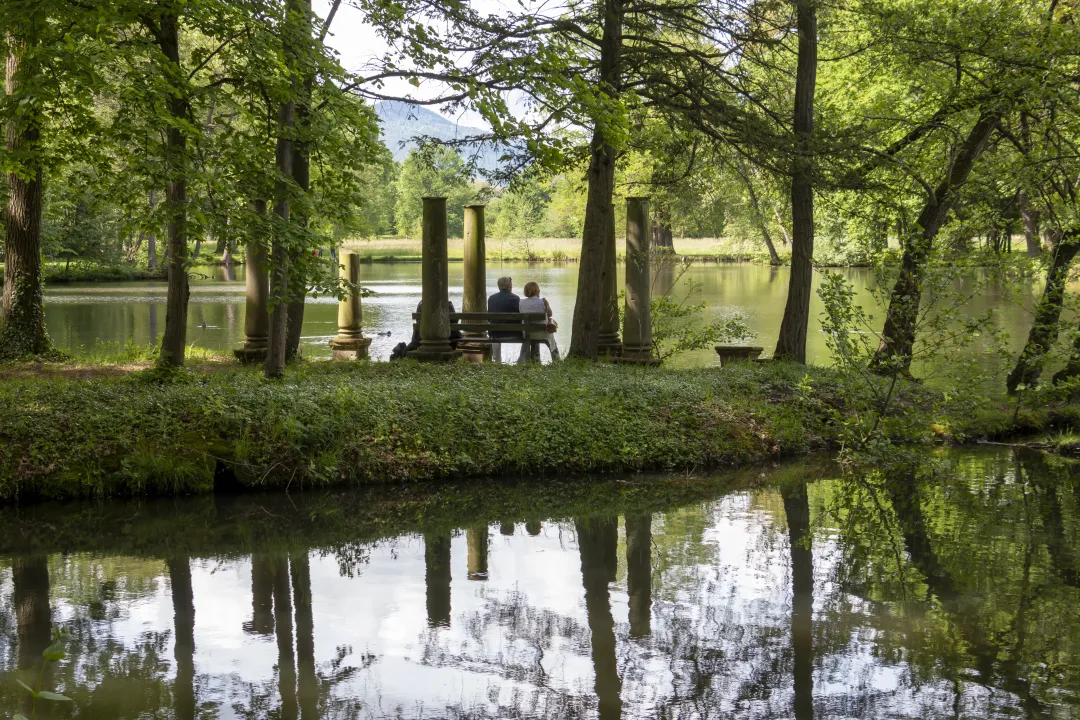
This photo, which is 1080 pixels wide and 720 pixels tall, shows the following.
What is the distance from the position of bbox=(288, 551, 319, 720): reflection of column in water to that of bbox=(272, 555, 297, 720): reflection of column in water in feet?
0.13

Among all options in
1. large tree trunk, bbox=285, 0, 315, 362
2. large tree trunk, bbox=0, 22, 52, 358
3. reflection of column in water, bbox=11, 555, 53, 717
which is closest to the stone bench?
large tree trunk, bbox=285, 0, 315, 362

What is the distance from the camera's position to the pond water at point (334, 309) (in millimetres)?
21472

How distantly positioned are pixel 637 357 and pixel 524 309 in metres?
1.94

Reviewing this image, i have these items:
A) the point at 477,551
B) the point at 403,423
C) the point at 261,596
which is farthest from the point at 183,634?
the point at 403,423

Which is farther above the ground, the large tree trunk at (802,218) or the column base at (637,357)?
the large tree trunk at (802,218)

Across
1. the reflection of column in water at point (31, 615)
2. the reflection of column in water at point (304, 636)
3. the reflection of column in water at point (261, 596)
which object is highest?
the reflection of column in water at point (31, 615)

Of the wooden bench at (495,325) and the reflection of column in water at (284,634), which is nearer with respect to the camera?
the reflection of column in water at (284,634)

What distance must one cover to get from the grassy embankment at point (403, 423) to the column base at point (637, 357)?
1.42 meters

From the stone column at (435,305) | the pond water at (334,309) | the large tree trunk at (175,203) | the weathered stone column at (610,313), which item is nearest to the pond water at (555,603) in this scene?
the large tree trunk at (175,203)

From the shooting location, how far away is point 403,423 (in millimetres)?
10453

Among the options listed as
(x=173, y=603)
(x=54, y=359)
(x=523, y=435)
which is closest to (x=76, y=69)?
(x=173, y=603)

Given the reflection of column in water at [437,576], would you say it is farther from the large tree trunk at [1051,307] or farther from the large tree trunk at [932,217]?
the large tree trunk at [1051,307]

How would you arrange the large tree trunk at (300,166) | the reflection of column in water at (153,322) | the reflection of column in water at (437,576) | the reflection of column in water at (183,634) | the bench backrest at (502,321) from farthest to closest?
the reflection of column in water at (153,322) < the bench backrest at (502,321) < the large tree trunk at (300,166) < the reflection of column in water at (437,576) < the reflection of column in water at (183,634)

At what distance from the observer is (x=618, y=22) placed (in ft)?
42.1
